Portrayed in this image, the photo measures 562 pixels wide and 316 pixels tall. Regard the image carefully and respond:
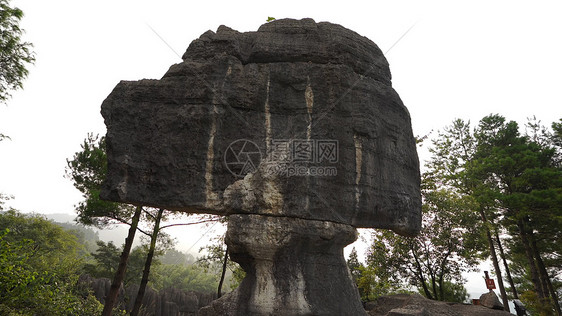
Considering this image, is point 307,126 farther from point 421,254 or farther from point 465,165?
point 465,165

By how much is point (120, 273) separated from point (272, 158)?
9.59 meters

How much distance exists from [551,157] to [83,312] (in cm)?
2545

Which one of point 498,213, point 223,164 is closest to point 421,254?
point 498,213

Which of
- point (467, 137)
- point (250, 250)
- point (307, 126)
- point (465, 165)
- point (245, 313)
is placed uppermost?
point (467, 137)

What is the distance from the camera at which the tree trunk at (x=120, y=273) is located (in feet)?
33.8

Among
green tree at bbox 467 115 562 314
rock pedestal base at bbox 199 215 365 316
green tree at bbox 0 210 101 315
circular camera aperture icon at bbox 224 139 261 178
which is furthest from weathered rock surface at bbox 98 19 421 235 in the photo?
green tree at bbox 467 115 562 314

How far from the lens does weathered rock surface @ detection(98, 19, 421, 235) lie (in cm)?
474

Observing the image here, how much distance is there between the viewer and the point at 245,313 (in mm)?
4387

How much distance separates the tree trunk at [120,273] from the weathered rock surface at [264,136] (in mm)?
8045

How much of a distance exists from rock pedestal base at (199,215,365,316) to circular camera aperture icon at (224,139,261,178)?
80 cm

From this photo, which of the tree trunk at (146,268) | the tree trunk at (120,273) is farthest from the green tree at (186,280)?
the tree trunk at (120,273)

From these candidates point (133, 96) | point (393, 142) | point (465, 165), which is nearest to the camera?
point (133, 96)

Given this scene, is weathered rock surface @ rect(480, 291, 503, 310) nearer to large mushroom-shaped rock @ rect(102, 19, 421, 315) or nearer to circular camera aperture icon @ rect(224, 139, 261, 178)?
large mushroom-shaped rock @ rect(102, 19, 421, 315)

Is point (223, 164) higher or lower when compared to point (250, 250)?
higher
